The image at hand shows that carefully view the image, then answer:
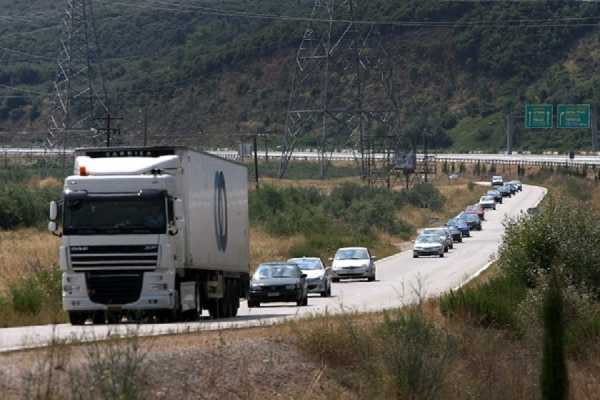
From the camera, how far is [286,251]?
225ft

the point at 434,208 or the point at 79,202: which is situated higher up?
the point at 79,202

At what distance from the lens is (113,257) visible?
28594 millimetres

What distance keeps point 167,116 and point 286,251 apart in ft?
244

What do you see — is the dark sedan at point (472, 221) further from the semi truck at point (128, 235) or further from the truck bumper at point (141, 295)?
the truck bumper at point (141, 295)

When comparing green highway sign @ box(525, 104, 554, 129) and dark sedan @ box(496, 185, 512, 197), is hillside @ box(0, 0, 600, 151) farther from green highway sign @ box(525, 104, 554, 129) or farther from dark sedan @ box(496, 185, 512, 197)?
dark sedan @ box(496, 185, 512, 197)

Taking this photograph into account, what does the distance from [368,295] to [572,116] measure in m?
97.8

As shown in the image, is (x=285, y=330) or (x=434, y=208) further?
(x=434, y=208)

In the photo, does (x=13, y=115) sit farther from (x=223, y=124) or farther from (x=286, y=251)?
(x=286, y=251)

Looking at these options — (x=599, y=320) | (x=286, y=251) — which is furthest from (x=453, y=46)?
(x=599, y=320)

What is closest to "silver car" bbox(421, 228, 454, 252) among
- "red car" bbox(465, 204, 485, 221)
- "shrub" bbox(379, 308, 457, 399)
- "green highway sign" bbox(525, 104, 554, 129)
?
"red car" bbox(465, 204, 485, 221)

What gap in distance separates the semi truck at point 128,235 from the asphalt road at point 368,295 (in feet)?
2.26

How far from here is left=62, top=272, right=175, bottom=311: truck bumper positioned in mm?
A: 28484

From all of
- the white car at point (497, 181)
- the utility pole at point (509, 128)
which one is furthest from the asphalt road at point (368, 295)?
the utility pole at point (509, 128)

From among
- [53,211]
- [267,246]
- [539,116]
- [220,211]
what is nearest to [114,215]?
[53,211]
